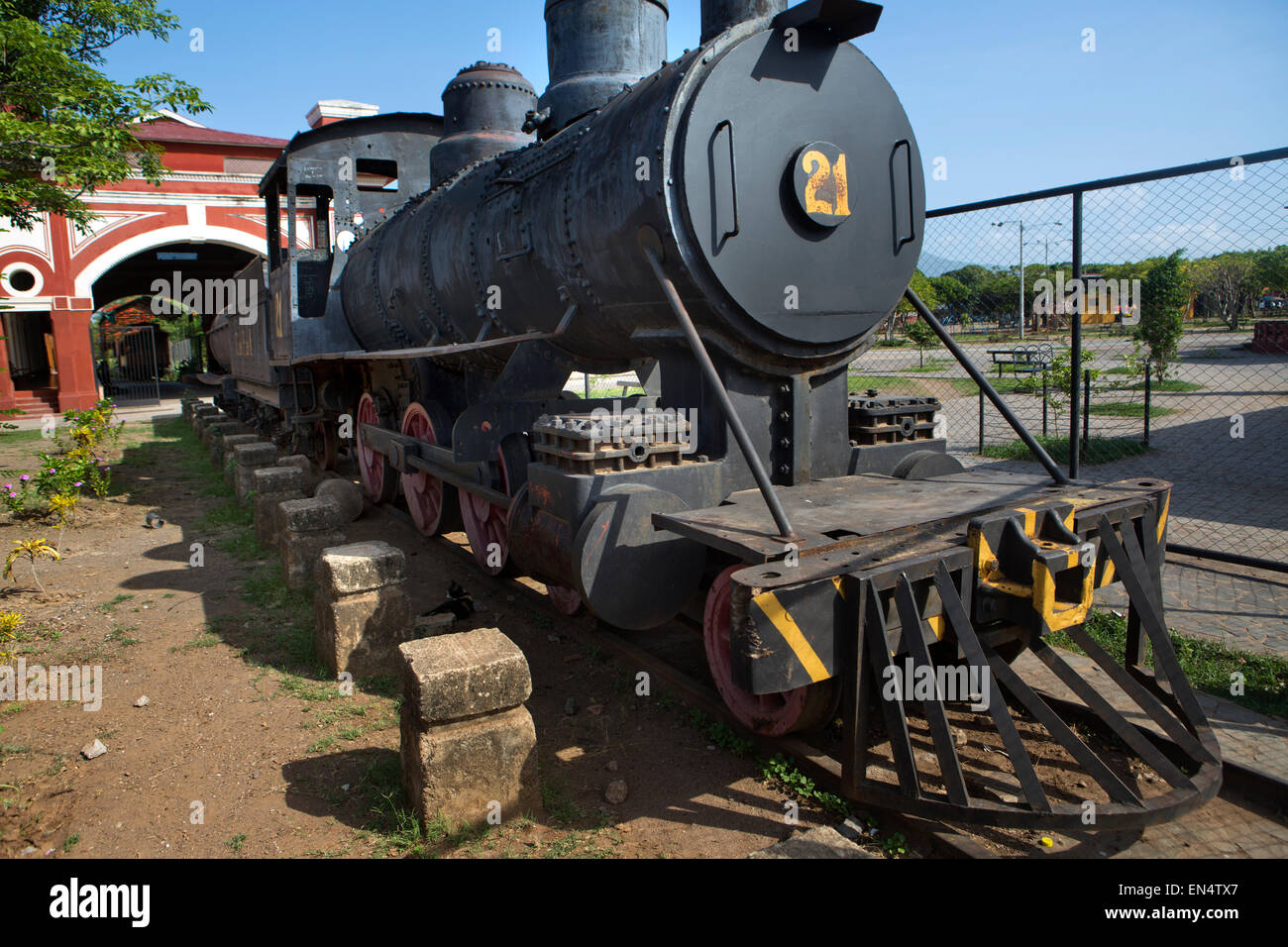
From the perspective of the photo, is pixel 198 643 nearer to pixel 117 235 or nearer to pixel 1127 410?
pixel 1127 410

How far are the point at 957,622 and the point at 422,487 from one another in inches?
214

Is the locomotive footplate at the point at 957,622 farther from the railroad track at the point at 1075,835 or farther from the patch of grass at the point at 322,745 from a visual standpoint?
the patch of grass at the point at 322,745

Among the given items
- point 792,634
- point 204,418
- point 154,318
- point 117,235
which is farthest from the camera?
point 154,318

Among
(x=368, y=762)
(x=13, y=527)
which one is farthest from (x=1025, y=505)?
(x=13, y=527)

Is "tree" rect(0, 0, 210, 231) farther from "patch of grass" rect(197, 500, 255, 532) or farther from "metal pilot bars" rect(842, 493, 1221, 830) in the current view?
"metal pilot bars" rect(842, 493, 1221, 830)

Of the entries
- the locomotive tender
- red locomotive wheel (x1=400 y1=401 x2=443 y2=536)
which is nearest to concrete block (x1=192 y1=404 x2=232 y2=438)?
red locomotive wheel (x1=400 y1=401 x2=443 y2=536)

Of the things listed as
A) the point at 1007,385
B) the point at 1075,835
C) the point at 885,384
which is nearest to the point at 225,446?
the point at 1075,835

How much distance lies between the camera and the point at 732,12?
4.04 m

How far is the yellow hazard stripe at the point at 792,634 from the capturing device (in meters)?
2.67

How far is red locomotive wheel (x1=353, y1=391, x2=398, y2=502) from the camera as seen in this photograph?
8469 millimetres

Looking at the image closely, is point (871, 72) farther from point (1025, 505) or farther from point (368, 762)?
point (368, 762)

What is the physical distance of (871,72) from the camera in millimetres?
4086

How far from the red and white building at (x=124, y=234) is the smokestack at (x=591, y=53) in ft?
47.5

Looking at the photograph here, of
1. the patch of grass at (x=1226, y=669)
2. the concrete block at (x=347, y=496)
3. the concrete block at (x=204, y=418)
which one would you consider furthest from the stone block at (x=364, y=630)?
the concrete block at (x=204, y=418)
